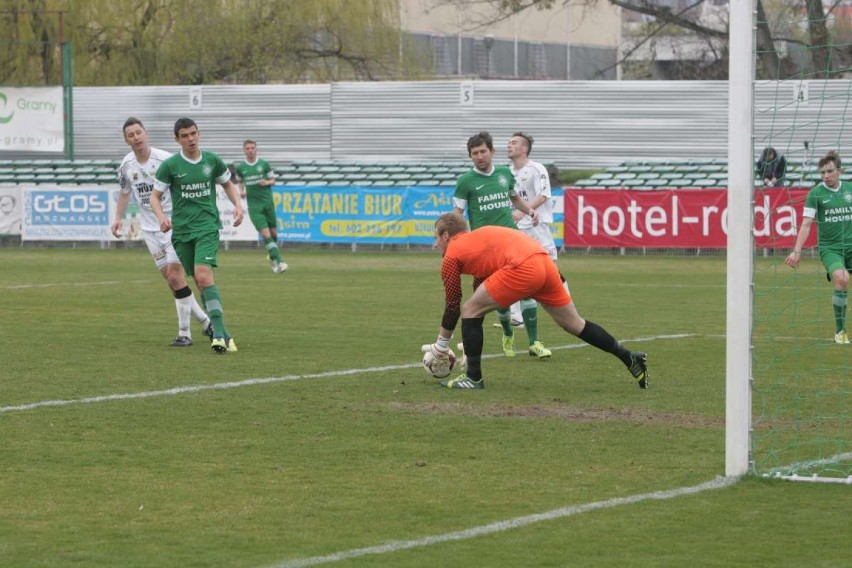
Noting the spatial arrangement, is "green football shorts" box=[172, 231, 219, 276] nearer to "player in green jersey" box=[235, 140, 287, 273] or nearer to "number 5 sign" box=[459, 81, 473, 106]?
"player in green jersey" box=[235, 140, 287, 273]

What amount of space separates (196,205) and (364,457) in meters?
5.95

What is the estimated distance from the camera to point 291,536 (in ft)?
20.5

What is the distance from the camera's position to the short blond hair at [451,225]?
10.7 m

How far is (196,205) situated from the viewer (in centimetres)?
1358

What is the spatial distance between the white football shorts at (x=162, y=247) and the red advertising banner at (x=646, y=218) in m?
16.7

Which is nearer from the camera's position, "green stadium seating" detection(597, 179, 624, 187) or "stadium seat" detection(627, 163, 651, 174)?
"green stadium seating" detection(597, 179, 624, 187)

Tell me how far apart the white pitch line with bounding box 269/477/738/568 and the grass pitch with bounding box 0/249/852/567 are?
20 mm

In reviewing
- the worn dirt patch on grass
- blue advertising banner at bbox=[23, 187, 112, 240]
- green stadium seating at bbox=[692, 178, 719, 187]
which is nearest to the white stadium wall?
green stadium seating at bbox=[692, 178, 719, 187]

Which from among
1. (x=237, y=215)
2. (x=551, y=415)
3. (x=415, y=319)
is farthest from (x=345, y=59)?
(x=551, y=415)

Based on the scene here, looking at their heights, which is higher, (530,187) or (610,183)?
(610,183)

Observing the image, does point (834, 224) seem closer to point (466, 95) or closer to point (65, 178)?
point (466, 95)

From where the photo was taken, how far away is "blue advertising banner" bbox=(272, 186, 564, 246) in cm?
3131

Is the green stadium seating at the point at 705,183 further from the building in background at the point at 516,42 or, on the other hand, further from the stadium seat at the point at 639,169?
the building in background at the point at 516,42

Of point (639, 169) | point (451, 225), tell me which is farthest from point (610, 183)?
point (451, 225)
